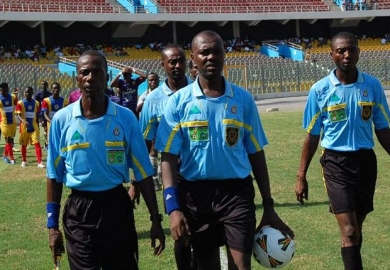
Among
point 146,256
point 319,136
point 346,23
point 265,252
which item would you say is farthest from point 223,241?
point 346,23

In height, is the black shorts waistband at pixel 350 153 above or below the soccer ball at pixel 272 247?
above

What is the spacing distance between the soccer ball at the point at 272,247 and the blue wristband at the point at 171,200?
2.16 feet

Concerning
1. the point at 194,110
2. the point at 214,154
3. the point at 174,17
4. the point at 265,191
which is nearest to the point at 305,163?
the point at 265,191

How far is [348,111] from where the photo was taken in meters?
6.27

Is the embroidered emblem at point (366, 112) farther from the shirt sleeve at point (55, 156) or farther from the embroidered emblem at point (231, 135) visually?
the shirt sleeve at point (55, 156)

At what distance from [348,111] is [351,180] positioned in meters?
0.59

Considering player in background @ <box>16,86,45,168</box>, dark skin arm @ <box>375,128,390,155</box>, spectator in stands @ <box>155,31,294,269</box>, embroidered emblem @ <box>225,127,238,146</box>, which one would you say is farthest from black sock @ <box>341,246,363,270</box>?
player in background @ <box>16,86,45,168</box>

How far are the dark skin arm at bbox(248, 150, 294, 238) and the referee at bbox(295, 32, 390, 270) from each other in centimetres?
126

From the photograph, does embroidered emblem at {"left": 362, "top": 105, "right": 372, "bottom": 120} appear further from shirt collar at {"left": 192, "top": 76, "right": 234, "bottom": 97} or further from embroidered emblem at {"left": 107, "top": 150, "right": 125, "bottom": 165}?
embroidered emblem at {"left": 107, "top": 150, "right": 125, "bottom": 165}

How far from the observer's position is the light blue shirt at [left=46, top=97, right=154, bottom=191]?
15.6 feet

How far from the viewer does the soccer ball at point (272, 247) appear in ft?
16.4

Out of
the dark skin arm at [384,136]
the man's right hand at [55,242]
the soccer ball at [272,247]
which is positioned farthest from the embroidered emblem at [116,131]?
the dark skin arm at [384,136]

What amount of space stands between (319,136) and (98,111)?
2.41m

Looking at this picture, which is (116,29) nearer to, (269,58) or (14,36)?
(14,36)
